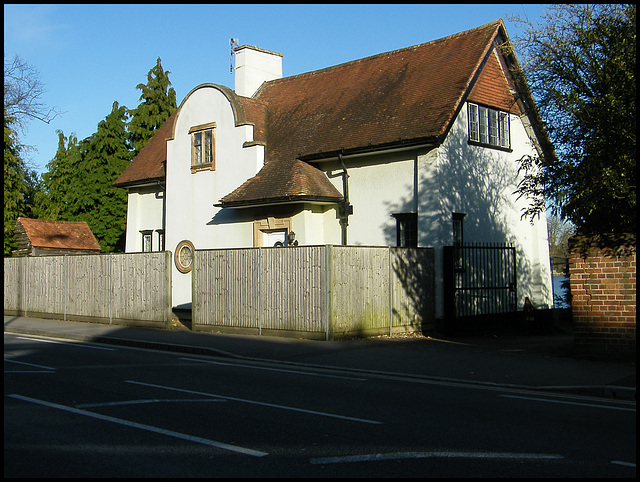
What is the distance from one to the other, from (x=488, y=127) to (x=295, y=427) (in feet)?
53.7

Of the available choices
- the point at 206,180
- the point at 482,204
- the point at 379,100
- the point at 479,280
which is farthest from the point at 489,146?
the point at 206,180

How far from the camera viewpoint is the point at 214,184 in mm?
24562

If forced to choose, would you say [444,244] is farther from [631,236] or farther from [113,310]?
[113,310]

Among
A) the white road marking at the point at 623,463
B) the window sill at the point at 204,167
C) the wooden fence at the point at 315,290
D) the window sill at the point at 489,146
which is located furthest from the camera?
the window sill at the point at 204,167

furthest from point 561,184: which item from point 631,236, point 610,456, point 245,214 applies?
point 245,214

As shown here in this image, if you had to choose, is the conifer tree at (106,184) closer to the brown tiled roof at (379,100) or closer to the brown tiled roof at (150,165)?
the brown tiled roof at (150,165)

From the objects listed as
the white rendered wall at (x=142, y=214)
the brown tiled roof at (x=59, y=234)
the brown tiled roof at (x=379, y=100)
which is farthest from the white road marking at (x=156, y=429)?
the brown tiled roof at (x=59, y=234)

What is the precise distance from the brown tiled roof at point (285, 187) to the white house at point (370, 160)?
0.05 meters

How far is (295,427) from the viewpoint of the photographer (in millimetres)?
7586

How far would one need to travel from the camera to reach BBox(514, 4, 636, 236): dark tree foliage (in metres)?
12.3

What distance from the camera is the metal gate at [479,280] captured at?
1919cm

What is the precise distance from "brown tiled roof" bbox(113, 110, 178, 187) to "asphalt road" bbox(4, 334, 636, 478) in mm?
16814

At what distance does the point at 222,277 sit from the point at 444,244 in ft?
20.3

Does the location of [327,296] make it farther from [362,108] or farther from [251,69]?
[251,69]
